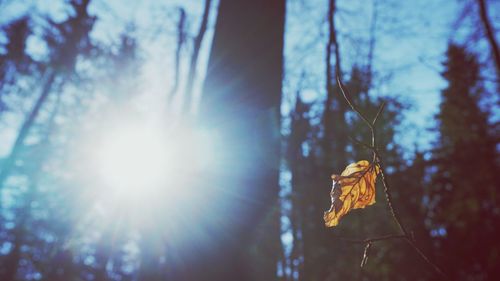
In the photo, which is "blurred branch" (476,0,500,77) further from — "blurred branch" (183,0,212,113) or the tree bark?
the tree bark

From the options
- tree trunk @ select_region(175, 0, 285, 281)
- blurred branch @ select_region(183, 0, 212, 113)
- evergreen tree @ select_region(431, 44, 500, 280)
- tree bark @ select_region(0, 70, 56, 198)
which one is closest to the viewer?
tree trunk @ select_region(175, 0, 285, 281)

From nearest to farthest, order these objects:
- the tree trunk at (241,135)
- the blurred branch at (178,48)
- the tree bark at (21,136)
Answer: the tree trunk at (241,135) → the blurred branch at (178,48) → the tree bark at (21,136)

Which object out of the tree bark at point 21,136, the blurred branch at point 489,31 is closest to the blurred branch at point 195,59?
the blurred branch at point 489,31

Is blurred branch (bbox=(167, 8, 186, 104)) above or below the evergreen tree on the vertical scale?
above

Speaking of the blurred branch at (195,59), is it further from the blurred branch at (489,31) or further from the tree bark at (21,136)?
the tree bark at (21,136)

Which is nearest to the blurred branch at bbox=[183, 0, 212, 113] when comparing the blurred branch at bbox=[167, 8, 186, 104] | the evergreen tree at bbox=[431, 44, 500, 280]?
the blurred branch at bbox=[167, 8, 186, 104]

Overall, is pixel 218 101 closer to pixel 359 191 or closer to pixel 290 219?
pixel 359 191

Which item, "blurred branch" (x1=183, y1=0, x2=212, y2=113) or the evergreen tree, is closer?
"blurred branch" (x1=183, y1=0, x2=212, y2=113)

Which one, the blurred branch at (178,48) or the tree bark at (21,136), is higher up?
the blurred branch at (178,48)

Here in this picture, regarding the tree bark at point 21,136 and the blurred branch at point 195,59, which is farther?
the tree bark at point 21,136

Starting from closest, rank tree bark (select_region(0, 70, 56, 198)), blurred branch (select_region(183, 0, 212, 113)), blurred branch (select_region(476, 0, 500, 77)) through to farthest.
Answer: blurred branch (select_region(476, 0, 500, 77)) → blurred branch (select_region(183, 0, 212, 113)) → tree bark (select_region(0, 70, 56, 198))

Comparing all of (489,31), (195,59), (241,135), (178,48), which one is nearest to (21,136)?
(178,48)
